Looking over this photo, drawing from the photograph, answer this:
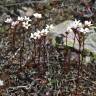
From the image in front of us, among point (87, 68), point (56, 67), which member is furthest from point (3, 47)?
point (87, 68)

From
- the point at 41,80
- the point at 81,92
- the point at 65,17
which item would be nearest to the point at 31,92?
the point at 41,80

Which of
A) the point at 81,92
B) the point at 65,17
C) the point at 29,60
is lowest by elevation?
the point at 81,92

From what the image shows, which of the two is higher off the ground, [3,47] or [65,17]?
[65,17]

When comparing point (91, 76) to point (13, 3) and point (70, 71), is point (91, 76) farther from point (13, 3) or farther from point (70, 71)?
point (13, 3)

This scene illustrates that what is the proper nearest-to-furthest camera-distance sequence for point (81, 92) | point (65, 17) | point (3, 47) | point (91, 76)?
1. point (81, 92)
2. point (91, 76)
3. point (3, 47)
4. point (65, 17)

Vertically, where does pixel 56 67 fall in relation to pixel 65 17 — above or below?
below

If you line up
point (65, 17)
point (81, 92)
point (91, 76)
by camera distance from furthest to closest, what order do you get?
point (65, 17)
point (91, 76)
point (81, 92)

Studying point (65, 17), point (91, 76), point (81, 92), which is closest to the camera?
point (81, 92)

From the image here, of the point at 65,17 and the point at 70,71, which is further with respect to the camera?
the point at 65,17

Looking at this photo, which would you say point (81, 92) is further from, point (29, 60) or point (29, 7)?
point (29, 7)
